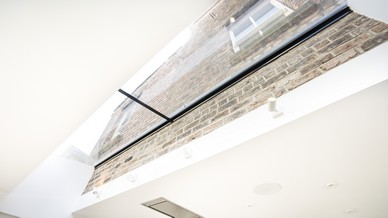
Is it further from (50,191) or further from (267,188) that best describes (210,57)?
(50,191)

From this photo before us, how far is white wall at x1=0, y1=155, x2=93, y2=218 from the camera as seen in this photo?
2461 millimetres

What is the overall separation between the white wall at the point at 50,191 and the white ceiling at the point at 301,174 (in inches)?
19.5

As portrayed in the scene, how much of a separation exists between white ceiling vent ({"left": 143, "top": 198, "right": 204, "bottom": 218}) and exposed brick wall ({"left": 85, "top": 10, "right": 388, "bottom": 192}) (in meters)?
0.49

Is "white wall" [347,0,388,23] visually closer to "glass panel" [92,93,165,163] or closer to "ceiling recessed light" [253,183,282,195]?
"ceiling recessed light" [253,183,282,195]

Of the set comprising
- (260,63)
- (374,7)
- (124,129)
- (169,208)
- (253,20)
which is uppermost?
(253,20)

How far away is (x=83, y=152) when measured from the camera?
9.19ft

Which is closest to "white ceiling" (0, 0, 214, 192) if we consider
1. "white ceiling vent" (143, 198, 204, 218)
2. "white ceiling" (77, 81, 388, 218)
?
"white ceiling" (77, 81, 388, 218)

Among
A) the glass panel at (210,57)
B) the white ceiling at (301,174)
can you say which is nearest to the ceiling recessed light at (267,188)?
the white ceiling at (301,174)

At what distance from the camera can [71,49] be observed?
0.92m

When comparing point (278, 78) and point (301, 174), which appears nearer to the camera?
point (278, 78)

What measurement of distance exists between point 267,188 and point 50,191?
9.34 feet

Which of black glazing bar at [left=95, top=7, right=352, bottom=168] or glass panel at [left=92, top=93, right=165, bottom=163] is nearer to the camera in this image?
black glazing bar at [left=95, top=7, right=352, bottom=168]

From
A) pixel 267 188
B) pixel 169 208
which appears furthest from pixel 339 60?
pixel 169 208

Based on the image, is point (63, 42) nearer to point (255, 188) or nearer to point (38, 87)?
point (38, 87)
